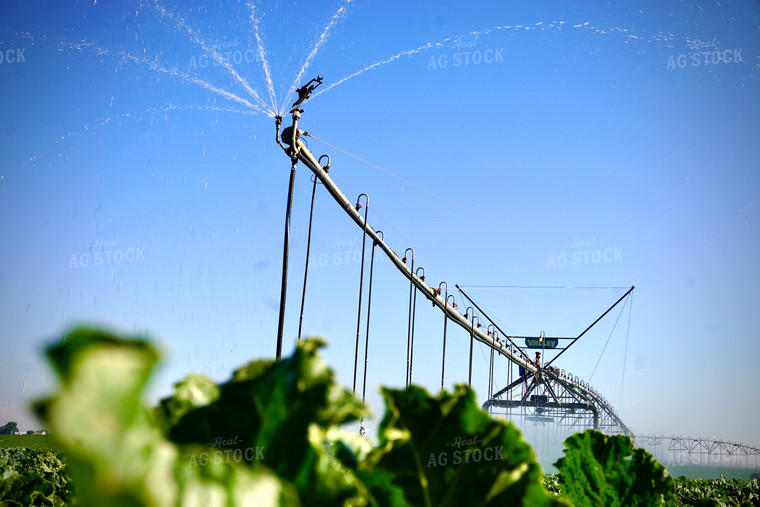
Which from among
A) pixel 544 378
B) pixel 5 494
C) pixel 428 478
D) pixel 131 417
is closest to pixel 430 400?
pixel 428 478

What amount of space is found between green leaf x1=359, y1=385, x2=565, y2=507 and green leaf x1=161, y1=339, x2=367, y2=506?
11 cm

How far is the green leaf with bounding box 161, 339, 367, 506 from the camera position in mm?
575

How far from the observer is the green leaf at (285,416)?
57cm

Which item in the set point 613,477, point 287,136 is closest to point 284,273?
point 287,136

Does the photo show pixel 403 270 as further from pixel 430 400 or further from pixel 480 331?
pixel 430 400

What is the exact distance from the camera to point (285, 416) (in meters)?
0.59

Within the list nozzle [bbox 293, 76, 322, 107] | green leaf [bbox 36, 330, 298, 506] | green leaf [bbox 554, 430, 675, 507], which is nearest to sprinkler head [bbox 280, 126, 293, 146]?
nozzle [bbox 293, 76, 322, 107]

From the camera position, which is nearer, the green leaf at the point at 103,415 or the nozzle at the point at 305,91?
the green leaf at the point at 103,415

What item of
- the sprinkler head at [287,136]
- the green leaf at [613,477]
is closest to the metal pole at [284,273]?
the sprinkler head at [287,136]

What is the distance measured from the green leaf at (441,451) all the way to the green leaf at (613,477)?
60 cm

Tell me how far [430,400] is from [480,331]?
3669cm

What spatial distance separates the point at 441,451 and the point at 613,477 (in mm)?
722

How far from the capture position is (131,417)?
12.2 inches

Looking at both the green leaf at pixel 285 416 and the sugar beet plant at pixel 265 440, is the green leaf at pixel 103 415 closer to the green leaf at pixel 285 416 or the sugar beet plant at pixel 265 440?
the sugar beet plant at pixel 265 440
